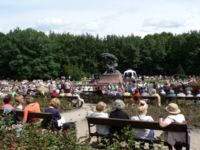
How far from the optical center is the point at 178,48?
96375mm

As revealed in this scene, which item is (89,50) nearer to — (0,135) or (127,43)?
(127,43)

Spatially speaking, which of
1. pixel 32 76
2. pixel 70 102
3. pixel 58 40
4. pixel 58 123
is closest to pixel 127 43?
pixel 58 40

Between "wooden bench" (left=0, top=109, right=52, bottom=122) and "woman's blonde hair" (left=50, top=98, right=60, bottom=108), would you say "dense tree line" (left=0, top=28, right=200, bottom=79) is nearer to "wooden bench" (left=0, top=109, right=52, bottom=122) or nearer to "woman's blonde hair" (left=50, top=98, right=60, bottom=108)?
"wooden bench" (left=0, top=109, right=52, bottom=122)

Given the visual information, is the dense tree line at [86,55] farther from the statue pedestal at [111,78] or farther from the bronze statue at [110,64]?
the statue pedestal at [111,78]

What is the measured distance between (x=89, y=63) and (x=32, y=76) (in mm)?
12963

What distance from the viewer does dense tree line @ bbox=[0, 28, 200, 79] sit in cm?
8844

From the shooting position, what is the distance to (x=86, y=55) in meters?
97.6

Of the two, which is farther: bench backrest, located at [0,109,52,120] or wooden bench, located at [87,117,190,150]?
bench backrest, located at [0,109,52,120]

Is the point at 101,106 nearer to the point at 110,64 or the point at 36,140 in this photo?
the point at 36,140

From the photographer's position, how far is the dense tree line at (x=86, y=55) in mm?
88438

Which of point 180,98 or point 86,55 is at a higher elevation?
point 86,55

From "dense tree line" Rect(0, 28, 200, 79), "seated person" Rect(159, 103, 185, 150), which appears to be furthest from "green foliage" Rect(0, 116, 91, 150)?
"dense tree line" Rect(0, 28, 200, 79)

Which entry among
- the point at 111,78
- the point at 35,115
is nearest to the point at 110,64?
the point at 111,78

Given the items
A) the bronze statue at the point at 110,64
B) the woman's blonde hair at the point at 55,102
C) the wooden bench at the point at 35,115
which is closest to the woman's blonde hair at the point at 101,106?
the woman's blonde hair at the point at 55,102
